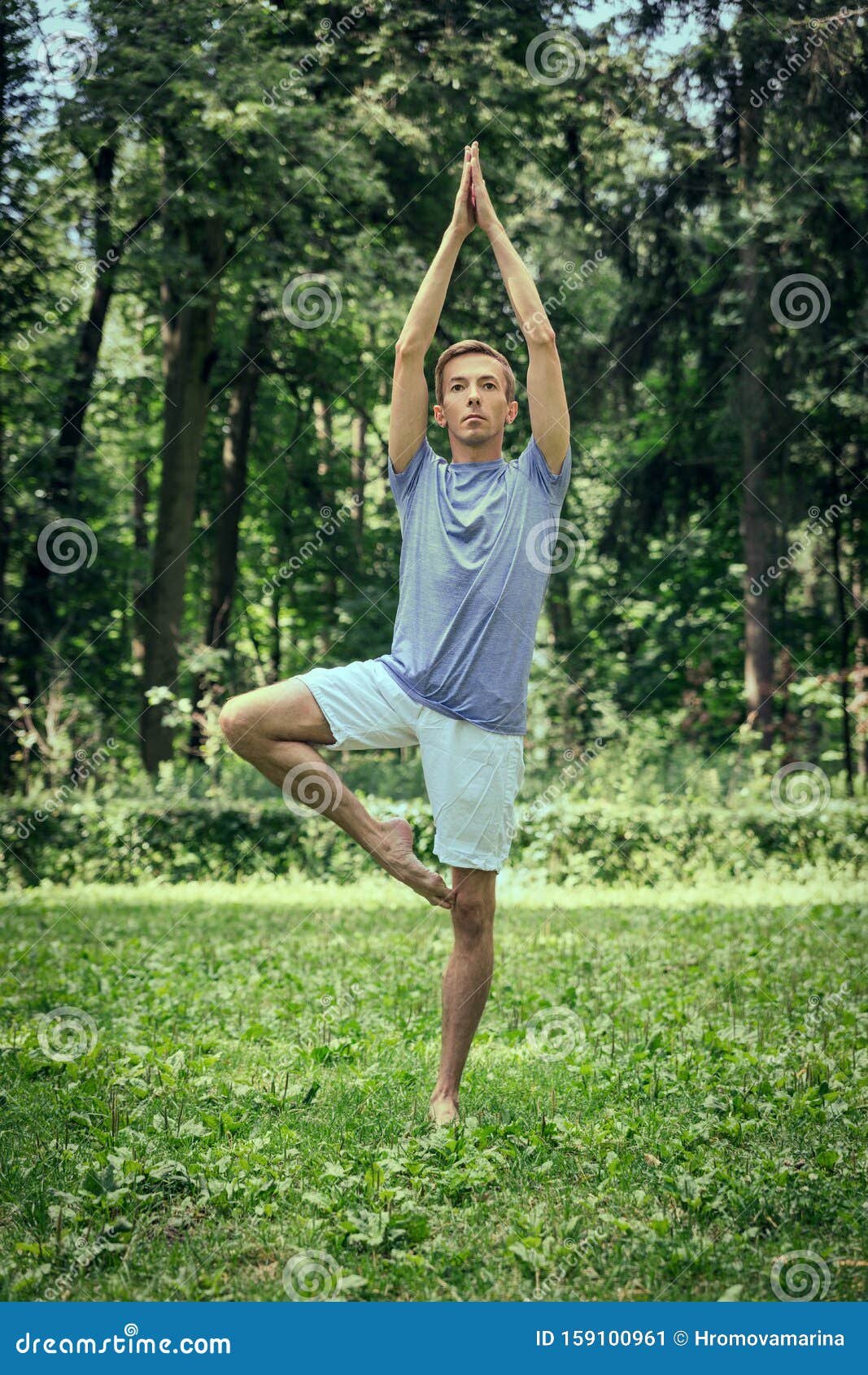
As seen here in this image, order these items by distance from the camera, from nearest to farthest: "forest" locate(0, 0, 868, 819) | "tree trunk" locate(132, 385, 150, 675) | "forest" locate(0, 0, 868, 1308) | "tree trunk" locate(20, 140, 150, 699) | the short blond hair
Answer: "forest" locate(0, 0, 868, 1308), the short blond hair, "forest" locate(0, 0, 868, 819), "tree trunk" locate(20, 140, 150, 699), "tree trunk" locate(132, 385, 150, 675)

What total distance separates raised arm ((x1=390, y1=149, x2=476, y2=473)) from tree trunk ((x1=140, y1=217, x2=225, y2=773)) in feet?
38.0

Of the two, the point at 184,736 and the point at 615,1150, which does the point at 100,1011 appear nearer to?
the point at 615,1150

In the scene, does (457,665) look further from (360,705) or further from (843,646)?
→ (843,646)

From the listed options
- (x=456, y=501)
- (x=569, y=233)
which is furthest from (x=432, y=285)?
(x=569, y=233)

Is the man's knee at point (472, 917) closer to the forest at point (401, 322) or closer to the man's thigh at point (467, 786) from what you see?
the man's thigh at point (467, 786)

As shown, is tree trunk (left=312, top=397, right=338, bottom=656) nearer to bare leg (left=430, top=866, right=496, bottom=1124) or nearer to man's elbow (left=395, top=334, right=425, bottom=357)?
man's elbow (left=395, top=334, right=425, bottom=357)

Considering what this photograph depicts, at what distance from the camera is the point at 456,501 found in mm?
4230

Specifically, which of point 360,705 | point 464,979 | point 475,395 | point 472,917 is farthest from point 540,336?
point 464,979

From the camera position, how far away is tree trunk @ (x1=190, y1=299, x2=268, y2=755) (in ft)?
59.8

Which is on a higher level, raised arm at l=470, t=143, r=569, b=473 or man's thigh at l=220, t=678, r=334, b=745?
raised arm at l=470, t=143, r=569, b=473

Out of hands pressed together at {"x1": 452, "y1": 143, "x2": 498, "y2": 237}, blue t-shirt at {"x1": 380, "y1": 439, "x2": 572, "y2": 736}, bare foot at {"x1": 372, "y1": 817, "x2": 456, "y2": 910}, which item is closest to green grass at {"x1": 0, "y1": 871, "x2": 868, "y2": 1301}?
bare foot at {"x1": 372, "y1": 817, "x2": 456, "y2": 910}

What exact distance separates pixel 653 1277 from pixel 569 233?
52.1ft

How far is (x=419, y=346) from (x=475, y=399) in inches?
10.8

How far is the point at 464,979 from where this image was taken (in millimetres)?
4195
